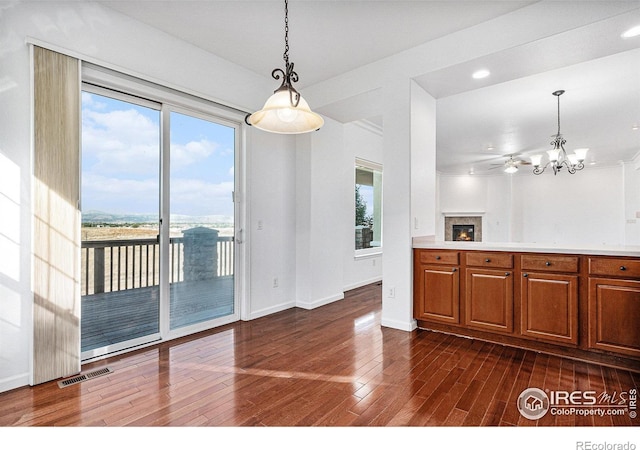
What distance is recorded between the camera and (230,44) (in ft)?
10.7

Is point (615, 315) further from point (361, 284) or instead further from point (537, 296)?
point (361, 284)

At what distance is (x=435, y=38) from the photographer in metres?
3.14

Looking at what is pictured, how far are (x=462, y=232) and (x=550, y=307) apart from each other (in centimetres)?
815

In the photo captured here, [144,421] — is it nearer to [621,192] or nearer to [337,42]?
[337,42]

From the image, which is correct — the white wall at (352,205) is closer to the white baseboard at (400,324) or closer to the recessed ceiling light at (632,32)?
the white baseboard at (400,324)

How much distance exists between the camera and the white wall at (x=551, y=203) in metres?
8.53

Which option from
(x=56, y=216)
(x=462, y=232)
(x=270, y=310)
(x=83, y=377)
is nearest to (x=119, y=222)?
(x=56, y=216)

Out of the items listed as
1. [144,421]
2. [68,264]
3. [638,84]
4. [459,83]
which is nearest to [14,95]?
[68,264]

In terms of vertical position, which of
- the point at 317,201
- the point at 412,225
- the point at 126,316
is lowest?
the point at 126,316

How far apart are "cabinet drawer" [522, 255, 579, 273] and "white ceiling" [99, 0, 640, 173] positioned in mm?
1720

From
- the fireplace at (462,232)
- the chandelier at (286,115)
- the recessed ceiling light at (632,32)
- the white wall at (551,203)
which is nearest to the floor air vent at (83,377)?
the chandelier at (286,115)

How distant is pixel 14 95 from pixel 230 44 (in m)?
1.81

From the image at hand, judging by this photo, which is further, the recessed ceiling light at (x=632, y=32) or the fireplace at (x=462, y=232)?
the fireplace at (x=462, y=232)

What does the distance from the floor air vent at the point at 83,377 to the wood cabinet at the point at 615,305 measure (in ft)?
12.3
